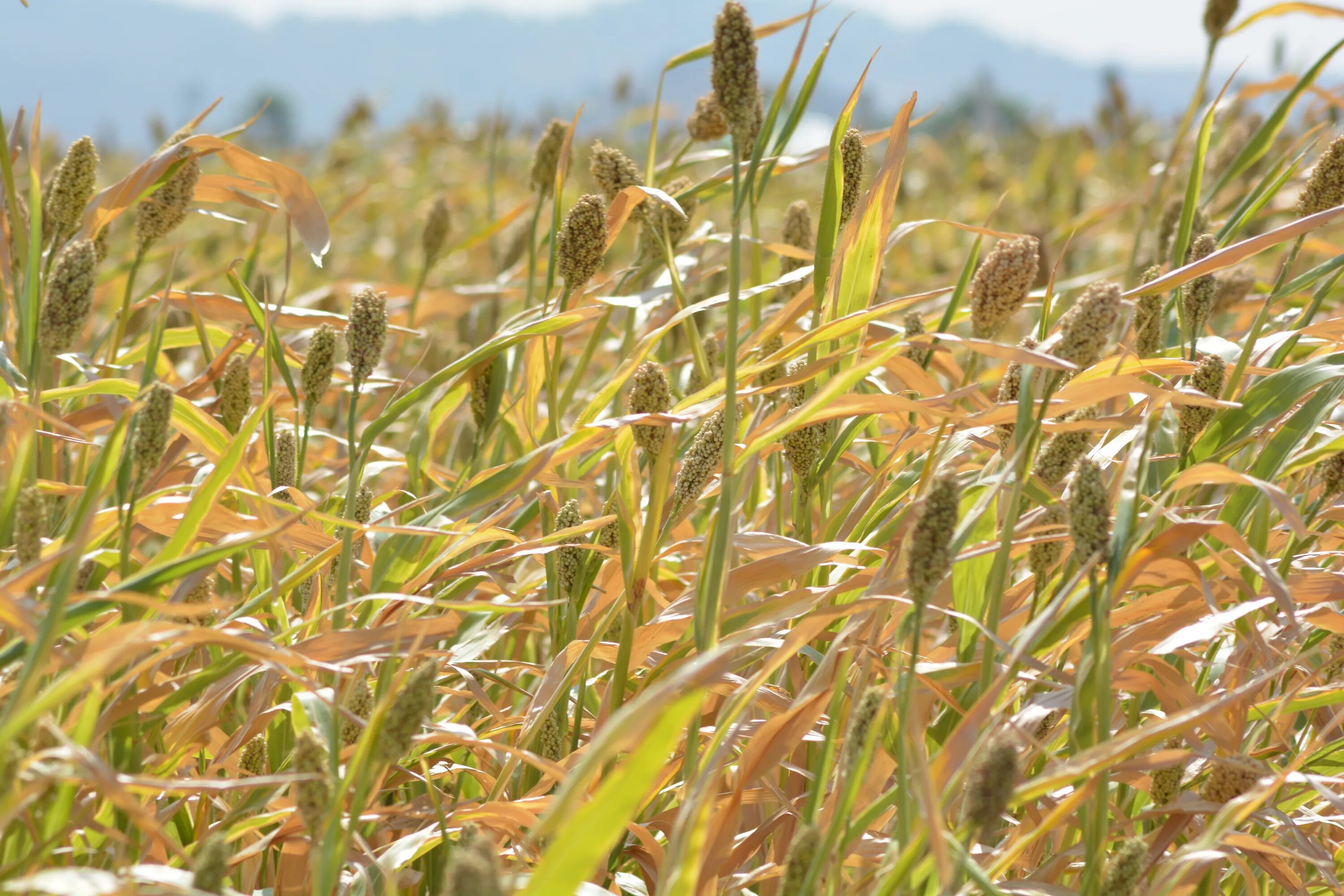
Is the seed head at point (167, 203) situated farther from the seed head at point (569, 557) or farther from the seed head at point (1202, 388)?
the seed head at point (1202, 388)

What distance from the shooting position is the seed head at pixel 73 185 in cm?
85

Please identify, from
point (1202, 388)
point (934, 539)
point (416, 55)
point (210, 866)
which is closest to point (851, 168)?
point (1202, 388)

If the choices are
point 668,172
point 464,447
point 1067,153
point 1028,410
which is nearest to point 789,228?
point 668,172

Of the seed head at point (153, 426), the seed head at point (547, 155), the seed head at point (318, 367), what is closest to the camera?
the seed head at point (153, 426)

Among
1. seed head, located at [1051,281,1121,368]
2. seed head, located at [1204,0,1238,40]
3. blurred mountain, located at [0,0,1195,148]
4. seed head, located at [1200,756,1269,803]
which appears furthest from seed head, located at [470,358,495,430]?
blurred mountain, located at [0,0,1195,148]

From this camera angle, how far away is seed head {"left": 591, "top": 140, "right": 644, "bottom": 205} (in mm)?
922

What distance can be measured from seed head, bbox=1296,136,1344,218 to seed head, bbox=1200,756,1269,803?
44cm

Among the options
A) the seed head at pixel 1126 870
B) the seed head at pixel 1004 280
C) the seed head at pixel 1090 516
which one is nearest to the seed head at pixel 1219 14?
the seed head at pixel 1004 280

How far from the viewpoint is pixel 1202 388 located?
83cm

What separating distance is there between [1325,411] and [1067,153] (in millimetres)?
3545

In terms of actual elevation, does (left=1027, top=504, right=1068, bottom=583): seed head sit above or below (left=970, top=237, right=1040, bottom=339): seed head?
below

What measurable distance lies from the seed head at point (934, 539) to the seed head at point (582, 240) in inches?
14.8

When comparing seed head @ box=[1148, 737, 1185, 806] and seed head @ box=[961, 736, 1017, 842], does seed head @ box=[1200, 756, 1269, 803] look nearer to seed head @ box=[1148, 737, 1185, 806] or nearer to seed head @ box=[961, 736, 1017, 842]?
seed head @ box=[1148, 737, 1185, 806]

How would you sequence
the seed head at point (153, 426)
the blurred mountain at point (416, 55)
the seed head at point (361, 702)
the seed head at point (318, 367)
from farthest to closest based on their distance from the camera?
the blurred mountain at point (416, 55), the seed head at point (318, 367), the seed head at point (361, 702), the seed head at point (153, 426)
